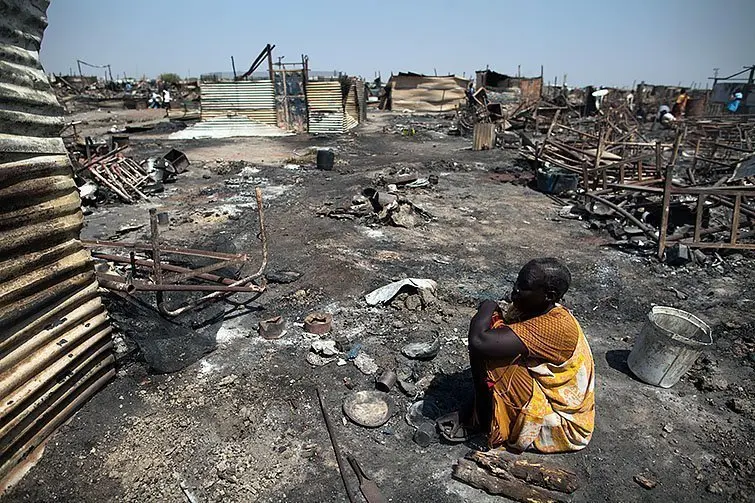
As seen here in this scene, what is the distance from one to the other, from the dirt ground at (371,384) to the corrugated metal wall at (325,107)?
13.2 meters

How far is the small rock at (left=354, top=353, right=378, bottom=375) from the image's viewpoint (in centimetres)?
413

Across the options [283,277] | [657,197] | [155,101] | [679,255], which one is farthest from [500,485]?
[155,101]

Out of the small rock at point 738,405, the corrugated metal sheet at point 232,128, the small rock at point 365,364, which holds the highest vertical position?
the corrugated metal sheet at point 232,128

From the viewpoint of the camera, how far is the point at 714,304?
5551 millimetres

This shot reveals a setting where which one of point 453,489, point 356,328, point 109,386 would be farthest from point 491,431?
point 109,386

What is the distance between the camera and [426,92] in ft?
105

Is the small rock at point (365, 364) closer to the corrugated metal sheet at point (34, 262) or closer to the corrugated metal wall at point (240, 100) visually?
the corrugated metal sheet at point (34, 262)

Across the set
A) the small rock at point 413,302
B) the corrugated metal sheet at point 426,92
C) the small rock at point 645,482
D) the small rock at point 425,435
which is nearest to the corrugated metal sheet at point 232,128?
the corrugated metal sheet at point 426,92

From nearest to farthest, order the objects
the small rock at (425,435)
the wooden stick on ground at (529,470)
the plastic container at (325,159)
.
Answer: the wooden stick on ground at (529,470) < the small rock at (425,435) < the plastic container at (325,159)

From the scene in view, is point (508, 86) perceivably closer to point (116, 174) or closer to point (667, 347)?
point (116, 174)

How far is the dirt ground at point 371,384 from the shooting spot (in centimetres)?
300

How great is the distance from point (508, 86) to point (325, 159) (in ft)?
66.5

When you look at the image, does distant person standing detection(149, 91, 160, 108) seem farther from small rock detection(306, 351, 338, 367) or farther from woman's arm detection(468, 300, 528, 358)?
woman's arm detection(468, 300, 528, 358)

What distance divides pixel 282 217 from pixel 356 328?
4.42 metres
